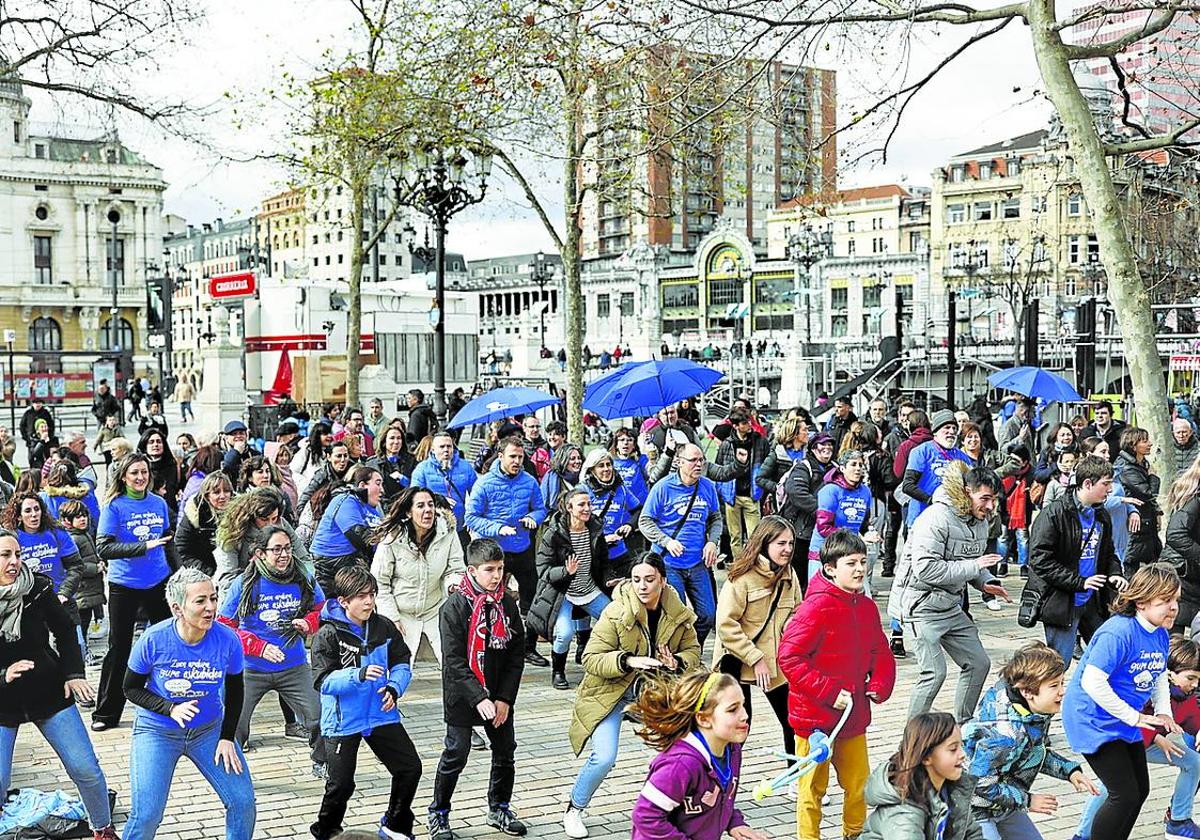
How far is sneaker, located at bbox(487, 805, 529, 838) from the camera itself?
6328 millimetres

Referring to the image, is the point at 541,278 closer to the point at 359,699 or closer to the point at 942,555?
the point at 942,555

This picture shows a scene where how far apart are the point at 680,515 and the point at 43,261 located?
253 ft

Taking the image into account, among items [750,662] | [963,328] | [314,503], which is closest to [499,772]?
[750,662]

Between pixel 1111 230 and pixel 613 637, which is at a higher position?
pixel 1111 230

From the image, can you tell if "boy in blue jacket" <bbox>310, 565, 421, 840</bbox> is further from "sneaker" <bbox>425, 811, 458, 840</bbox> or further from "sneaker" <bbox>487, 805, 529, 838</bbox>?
"sneaker" <bbox>487, 805, 529, 838</bbox>

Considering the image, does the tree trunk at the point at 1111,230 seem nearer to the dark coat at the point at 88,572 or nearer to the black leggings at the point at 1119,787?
the black leggings at the point at 1119,787

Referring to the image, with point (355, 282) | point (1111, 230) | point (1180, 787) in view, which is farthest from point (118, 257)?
point (1180, 787)

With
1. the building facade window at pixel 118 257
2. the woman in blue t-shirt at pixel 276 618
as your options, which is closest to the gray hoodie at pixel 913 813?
the woman in blue t-shirt at pixel 276 618

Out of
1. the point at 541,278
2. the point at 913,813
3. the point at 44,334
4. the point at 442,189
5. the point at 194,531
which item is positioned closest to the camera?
the point at 913,813

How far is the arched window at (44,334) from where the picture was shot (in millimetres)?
76125

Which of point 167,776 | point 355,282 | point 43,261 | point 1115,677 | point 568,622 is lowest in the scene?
point 568,622

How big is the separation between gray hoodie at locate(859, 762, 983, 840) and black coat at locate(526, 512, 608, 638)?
4.54m

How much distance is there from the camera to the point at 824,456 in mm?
10789

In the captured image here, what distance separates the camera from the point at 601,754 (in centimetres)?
611
